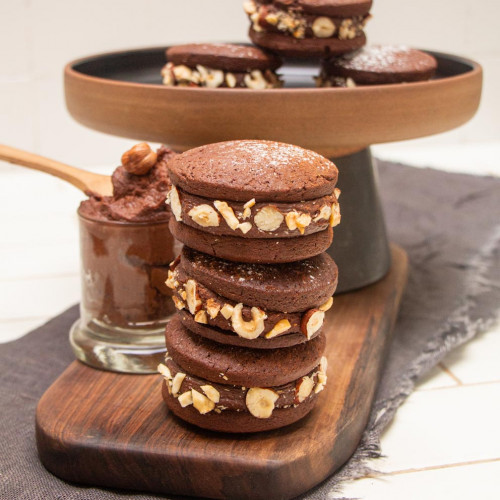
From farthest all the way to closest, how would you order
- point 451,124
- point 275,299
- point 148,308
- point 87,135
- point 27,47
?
1. point 87,135
2. point 27,47
3. point 451,124
4. point 148,308
5. point 275,299

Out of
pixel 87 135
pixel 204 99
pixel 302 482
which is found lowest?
pixel 87 135

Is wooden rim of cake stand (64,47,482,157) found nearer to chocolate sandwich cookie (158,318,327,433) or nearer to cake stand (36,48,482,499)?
cake stand (36,48,482,499)

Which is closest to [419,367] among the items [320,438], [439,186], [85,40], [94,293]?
[320,438]

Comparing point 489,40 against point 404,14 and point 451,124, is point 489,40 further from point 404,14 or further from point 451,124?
point 451,124

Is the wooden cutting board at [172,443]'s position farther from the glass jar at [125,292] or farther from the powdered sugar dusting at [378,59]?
the powdered sugar dusting at [378,59]

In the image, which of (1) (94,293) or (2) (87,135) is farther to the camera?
(2) (87,135)

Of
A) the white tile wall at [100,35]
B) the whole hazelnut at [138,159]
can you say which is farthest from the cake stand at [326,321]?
the white tile wall at [100,35]

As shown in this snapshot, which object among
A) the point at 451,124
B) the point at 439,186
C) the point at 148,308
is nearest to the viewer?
the point at 148,308

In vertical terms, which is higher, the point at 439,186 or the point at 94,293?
the point at 94,293
